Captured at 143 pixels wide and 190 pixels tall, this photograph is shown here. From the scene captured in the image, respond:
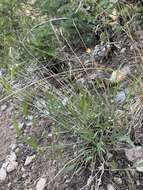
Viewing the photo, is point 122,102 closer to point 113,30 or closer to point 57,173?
point 57,173

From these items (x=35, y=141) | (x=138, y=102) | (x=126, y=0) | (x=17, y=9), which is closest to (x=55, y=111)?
(x=35, y=141)

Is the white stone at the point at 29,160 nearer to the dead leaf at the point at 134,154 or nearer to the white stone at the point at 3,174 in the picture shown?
the white stone at the point at 3,174

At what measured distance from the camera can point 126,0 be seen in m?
2.43

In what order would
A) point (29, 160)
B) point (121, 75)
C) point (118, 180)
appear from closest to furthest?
1. point (118, 180)
2. point (29, 160)
3. point (121, 75)

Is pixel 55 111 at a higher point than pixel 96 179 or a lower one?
higher

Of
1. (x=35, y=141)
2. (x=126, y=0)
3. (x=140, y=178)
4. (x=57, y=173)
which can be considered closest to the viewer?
(x=140, y=178)

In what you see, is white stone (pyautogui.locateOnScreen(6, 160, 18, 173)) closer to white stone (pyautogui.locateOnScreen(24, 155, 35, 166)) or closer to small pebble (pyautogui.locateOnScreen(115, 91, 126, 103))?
white stone (pyautogui.locateOnScreen(24, 155, 35, 166))

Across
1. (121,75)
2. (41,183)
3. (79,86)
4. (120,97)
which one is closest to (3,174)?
(41,183)

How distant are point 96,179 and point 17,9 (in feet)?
4.74

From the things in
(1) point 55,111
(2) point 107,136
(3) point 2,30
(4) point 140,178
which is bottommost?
(4) point 140,178

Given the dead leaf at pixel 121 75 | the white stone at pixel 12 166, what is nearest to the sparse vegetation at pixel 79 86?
the dead leaf at pixel 121 75

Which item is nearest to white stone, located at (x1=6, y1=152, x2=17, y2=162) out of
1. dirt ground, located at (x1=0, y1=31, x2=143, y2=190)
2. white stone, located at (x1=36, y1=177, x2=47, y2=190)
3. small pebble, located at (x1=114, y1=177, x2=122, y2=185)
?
dirt ground, located at (x1=0, y1=31, x2=143, y2=190)

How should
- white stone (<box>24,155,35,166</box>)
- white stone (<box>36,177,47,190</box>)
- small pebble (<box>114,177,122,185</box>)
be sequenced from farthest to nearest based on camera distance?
white stone (<box>24,155,35,166</box>), white stone (<box>36,177,47,190</box>), small pebble (<box>114,177,122,185</box>)

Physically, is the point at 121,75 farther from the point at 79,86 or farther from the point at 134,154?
the point at 134,154
